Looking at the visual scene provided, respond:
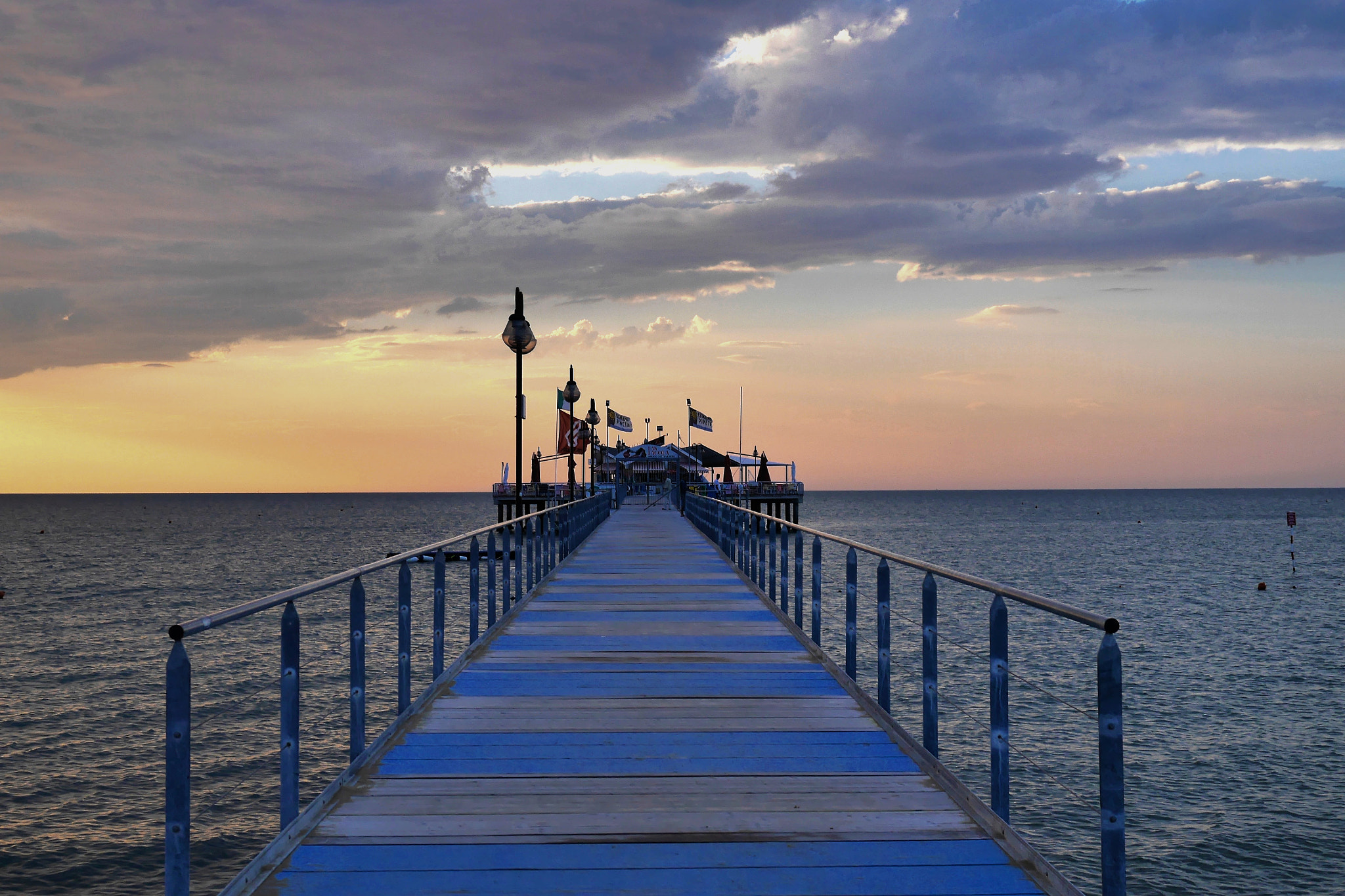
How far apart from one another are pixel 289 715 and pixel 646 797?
166 cm

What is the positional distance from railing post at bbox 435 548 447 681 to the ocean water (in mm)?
1676

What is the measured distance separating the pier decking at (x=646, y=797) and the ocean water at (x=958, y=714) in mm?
739

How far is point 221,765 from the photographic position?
607 inches

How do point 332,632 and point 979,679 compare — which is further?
point 332,632

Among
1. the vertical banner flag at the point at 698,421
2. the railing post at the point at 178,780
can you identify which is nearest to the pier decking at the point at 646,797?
the railing post at the point at 178,780

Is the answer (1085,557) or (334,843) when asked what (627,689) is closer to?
(334,843)

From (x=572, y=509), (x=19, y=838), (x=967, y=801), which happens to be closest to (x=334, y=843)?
(x=967, y=801)

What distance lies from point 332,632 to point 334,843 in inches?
992

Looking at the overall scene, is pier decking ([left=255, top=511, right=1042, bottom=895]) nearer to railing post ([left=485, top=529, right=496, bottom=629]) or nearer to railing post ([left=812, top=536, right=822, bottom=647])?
railing post ([left=812, top=536, right=822, bottom=647])

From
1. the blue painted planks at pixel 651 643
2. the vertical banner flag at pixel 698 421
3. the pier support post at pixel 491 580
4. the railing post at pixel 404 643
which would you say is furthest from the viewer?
the vertical banner flag at pixel 698 421

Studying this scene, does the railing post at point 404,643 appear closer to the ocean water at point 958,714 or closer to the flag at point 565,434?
the ocean water at point 958,714

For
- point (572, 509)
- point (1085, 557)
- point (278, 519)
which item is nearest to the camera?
point (572, 509)

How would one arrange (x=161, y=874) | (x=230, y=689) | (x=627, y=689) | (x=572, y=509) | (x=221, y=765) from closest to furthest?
(x=627, y=689) < (x=161, y=874) < (x=221, y=765) < (x=572, y=509) < (x=230, y=689)

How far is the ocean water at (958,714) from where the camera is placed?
12664 millimetres
